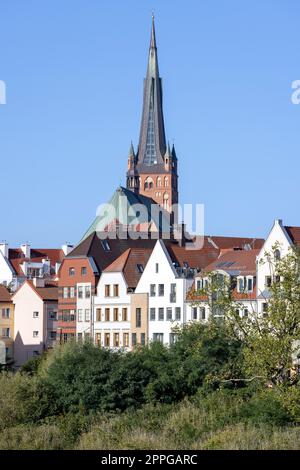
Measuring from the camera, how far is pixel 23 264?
118 meters

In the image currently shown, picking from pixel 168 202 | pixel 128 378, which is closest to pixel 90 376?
pixel 128 378

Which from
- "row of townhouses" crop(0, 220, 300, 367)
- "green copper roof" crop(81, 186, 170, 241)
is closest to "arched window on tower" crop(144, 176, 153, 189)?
"green copper roof" crop(81, 186, 170, 241)

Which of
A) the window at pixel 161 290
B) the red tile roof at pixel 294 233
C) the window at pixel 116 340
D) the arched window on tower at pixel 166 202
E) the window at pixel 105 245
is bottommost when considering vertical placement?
the window at pixel 116 340

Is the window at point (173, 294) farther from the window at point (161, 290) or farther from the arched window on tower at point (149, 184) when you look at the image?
the arched window on tower at point (149, 184)

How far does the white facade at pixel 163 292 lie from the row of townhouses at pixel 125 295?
62 millimetres

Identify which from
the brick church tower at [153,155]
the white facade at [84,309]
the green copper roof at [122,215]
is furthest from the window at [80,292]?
the brick church tower at [153,155]

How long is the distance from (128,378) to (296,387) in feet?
41.6

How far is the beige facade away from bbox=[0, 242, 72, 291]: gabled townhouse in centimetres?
2942

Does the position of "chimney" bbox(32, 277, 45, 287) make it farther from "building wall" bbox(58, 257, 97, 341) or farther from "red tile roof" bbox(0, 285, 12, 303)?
"building wall" bbox(58, 257, 97, 341)

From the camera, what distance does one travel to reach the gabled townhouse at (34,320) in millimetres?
93688

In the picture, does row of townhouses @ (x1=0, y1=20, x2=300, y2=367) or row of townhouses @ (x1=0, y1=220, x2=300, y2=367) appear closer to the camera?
row of townhouses @ (x1=0, y1=220, x2=300, y2=367)

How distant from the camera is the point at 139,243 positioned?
92938mm

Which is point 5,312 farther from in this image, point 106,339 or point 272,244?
point 272,244

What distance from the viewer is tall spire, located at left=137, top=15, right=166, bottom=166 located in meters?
182
